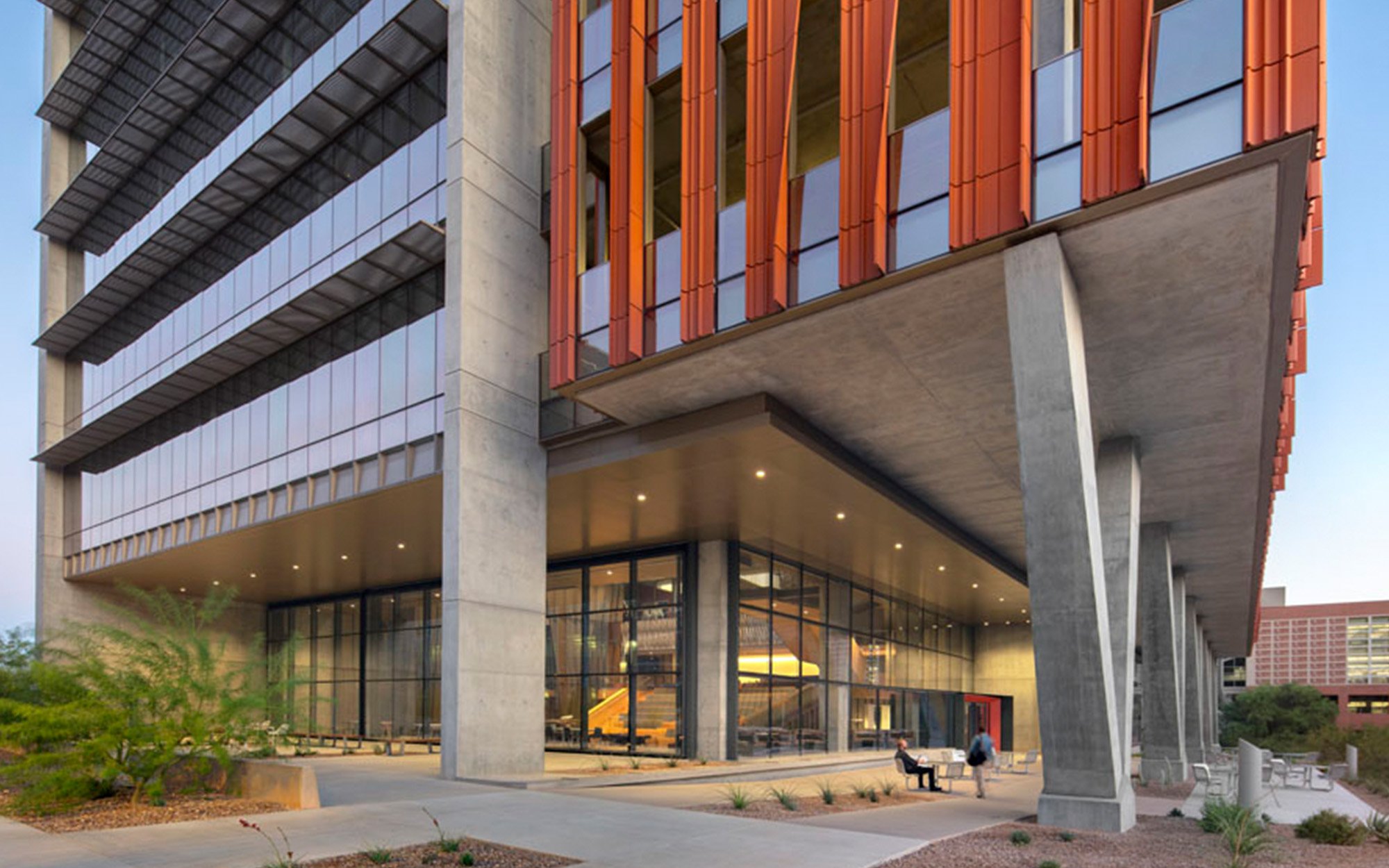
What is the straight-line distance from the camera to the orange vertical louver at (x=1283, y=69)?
1117cm

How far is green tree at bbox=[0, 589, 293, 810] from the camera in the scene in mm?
13852

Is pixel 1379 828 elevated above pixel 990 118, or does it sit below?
below

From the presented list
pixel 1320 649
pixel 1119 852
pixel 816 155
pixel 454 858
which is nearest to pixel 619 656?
pixel 816 155

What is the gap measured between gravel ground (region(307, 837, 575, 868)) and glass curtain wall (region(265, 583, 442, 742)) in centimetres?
2484

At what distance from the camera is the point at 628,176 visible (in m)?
18.1

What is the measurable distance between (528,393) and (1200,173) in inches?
575

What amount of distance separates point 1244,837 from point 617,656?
20.6 meters

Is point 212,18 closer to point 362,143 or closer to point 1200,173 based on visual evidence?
point 362,143

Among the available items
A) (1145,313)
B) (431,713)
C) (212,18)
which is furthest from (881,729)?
(212,18)

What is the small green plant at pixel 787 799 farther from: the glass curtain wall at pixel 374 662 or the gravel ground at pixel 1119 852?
the glass curtain wall at pixel 374 662

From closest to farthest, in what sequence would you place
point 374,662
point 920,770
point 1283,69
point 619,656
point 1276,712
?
point 1283,69 → point 920,770 → point 619,656 → point 374,662 → point 1276,712

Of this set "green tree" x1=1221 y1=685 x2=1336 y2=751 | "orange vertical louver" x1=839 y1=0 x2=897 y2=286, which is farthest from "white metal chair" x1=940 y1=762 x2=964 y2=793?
"green tree" x1=1221 y1=685 x2=1336 y2=751

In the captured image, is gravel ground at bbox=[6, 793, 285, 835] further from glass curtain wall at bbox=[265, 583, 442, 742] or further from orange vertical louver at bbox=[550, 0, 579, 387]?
glass curtain wall at bbox=[265, 583, 442, 742]

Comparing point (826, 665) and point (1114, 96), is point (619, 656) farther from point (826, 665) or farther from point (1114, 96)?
point (1114, 96)
